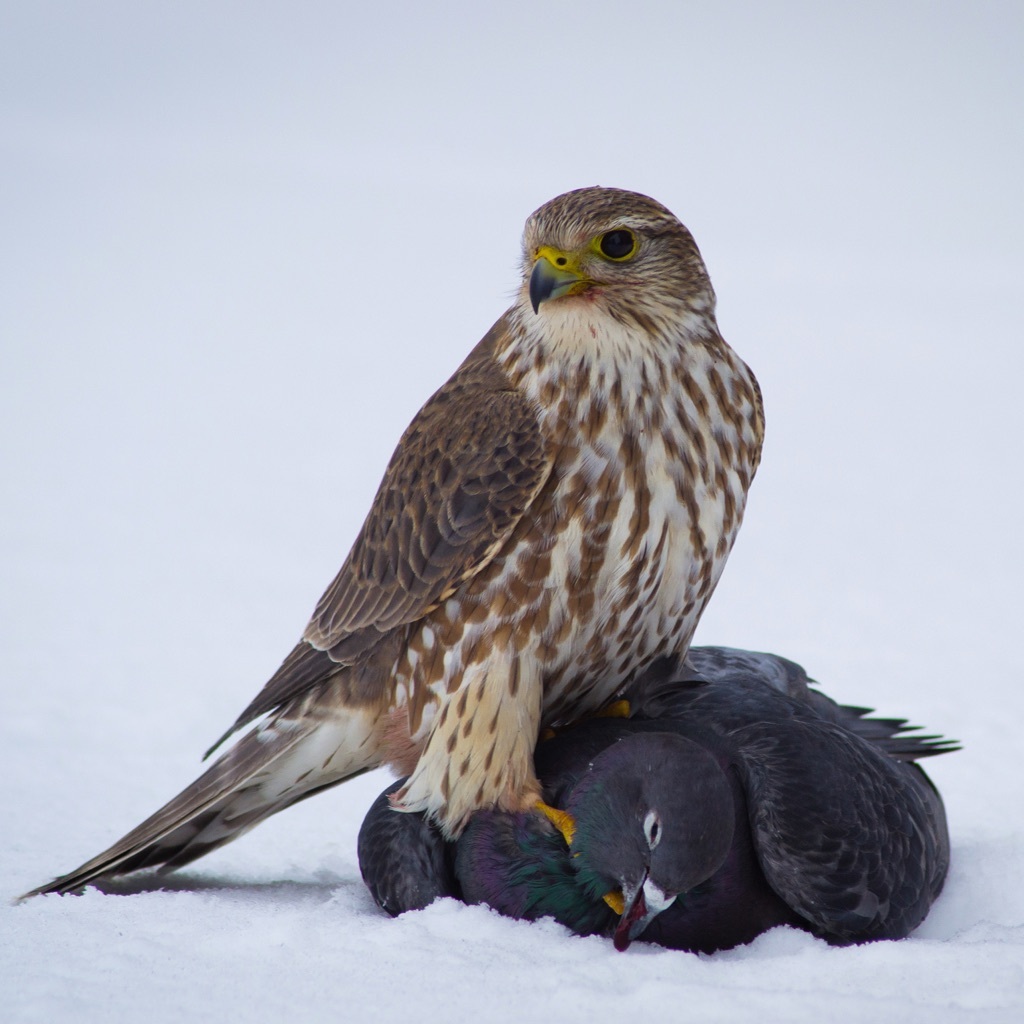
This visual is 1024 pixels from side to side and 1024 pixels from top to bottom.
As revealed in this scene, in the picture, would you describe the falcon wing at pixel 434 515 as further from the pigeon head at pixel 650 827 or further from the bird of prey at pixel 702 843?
the pigeon head at pixel 650 827

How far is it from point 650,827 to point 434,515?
1.09m

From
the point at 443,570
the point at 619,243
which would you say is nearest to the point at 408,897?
the point at 443,570

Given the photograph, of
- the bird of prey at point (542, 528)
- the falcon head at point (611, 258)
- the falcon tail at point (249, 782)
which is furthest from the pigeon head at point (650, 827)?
the falcon head at point (611, 258)

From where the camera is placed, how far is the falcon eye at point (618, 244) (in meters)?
3.29

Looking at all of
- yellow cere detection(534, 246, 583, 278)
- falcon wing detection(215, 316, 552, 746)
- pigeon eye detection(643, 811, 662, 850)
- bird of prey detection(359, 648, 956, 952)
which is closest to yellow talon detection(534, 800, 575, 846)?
bird of prey detection(359, 648, 956, 952)

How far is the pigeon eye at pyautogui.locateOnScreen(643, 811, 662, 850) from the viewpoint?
2.91 meters

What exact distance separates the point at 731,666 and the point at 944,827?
86cm

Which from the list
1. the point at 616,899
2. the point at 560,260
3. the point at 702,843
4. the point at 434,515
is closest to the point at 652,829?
the point at 702,843

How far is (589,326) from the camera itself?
3.37 m

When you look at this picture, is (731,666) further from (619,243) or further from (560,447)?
(619,243)

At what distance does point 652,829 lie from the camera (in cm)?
293

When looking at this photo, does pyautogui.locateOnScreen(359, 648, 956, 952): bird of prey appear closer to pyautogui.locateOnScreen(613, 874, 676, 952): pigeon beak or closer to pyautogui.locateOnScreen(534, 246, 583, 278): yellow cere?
pyautogui.locateOnScreen(613, 874, 676, 952): pigeon beak

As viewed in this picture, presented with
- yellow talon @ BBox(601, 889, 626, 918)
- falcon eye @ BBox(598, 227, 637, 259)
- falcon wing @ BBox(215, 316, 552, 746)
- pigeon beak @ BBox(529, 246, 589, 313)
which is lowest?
yellow talon @ BBox(601, 889, 626, 918)

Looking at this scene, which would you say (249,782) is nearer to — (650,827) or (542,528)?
(542,528)
